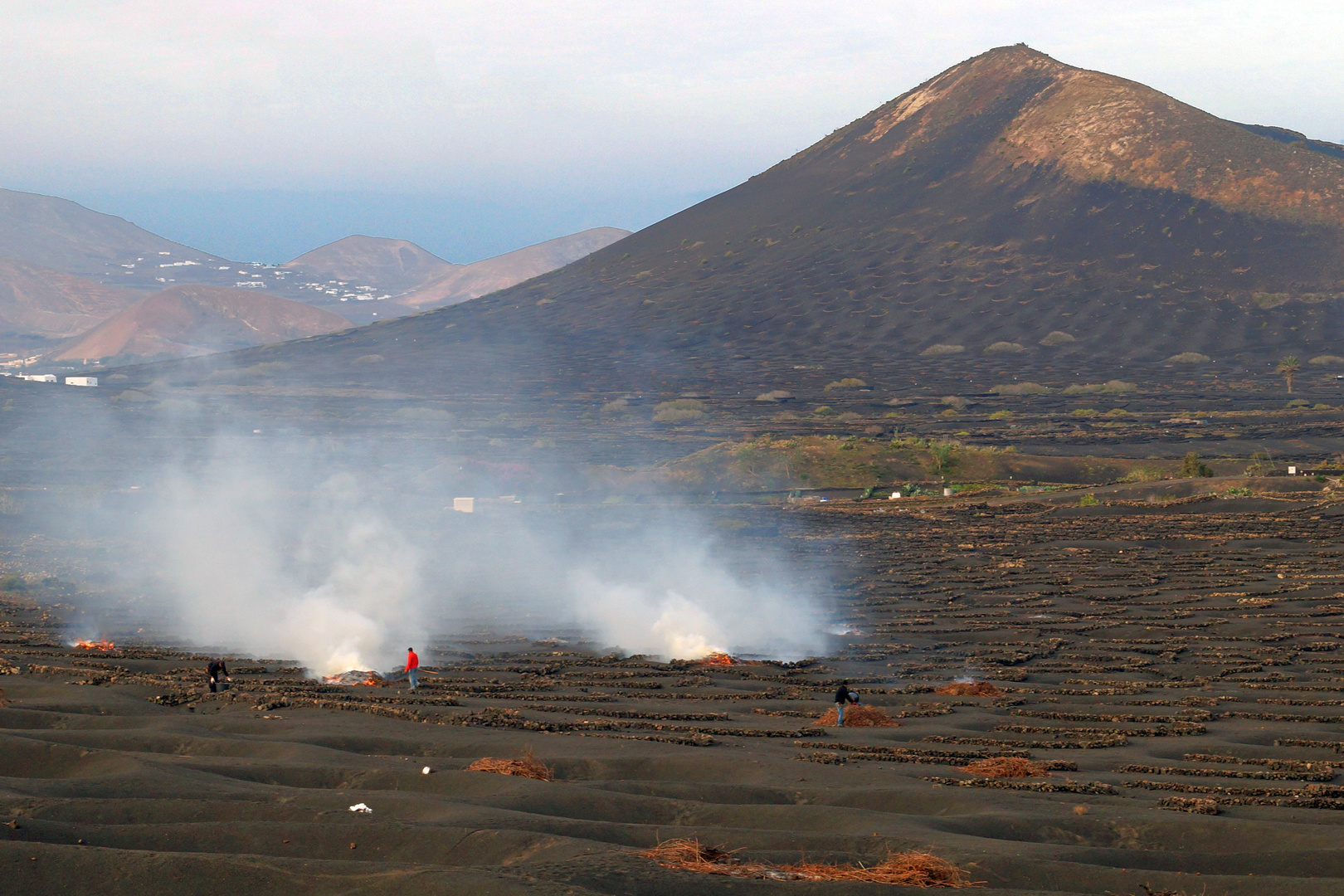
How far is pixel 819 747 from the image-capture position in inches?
983

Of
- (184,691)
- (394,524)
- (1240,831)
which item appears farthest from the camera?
(394,524)

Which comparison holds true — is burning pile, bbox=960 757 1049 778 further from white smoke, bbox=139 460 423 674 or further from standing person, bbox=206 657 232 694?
white smoke, bbox=139 460 423 674

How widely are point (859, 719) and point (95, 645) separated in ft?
83.1

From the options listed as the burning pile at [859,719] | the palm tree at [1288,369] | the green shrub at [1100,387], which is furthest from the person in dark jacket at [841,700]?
the palm tree at [1288,369]

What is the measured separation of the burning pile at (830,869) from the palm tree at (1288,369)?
5669 inches

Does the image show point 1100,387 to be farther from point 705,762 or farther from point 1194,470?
point 705,762

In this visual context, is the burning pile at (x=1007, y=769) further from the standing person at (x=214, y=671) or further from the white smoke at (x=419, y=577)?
the standing person at (x=214, y=671)

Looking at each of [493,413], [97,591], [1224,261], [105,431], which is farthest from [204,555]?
[1224,261]

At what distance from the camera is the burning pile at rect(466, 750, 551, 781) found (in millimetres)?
20781

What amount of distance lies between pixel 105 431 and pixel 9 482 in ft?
96.3

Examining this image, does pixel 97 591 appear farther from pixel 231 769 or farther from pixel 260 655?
pixel 231 769

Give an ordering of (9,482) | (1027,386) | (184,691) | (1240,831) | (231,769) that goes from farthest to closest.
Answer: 1. (1027,386)
2. (9,482)
3. (184,691)
4. (231,769)
5. (1240,831)

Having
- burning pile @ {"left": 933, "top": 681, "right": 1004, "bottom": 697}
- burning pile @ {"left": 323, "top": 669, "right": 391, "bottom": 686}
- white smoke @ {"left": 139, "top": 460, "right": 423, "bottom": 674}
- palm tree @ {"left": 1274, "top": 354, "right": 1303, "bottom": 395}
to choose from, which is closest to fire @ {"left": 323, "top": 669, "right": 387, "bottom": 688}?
burning pile @ {"left": 323, "top": 669, "right": 391, "bottom": 686}

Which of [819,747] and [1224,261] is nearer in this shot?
[819,747]
